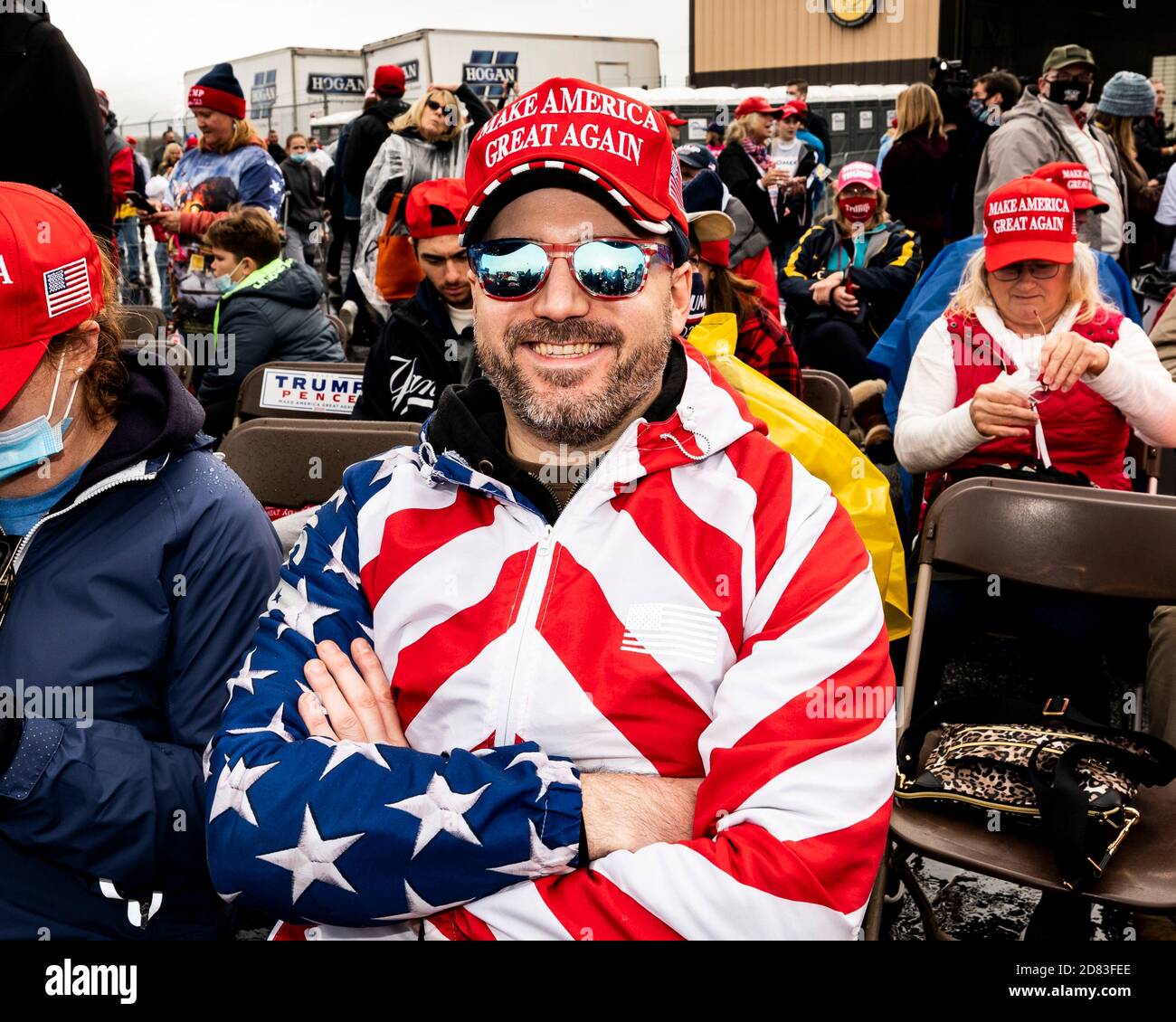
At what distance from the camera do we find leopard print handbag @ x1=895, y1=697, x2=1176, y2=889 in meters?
2.31

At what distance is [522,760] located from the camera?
157cm

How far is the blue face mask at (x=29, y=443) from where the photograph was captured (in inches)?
74.5

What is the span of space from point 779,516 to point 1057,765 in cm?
108

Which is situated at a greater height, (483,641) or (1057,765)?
(483,641)

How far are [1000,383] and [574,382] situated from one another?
220 cm

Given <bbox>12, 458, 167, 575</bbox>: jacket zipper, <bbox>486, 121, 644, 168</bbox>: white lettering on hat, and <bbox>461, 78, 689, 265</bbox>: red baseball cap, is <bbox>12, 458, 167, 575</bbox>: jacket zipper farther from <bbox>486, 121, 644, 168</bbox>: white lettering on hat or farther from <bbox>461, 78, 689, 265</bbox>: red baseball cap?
<bbox>486, 121, 644, 168</bbox>: white lettering on hat

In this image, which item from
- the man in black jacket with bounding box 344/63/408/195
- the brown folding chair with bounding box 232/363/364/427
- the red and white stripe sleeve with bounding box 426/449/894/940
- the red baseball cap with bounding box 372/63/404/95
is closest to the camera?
the red and white stripe sleeve with bounding box 426/449/894/940

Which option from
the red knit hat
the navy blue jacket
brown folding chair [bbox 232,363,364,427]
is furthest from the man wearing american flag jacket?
the red knit hat

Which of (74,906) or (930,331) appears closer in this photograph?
(74,906)

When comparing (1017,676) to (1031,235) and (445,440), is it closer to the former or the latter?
(1031,235)

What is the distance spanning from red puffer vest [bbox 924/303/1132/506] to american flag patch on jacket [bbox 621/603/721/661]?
241 cm

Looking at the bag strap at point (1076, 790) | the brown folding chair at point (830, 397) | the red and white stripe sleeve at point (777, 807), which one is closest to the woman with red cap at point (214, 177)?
the brown folding chair at point (830, 397)

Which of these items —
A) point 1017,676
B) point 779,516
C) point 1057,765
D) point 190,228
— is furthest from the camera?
point 190,228
